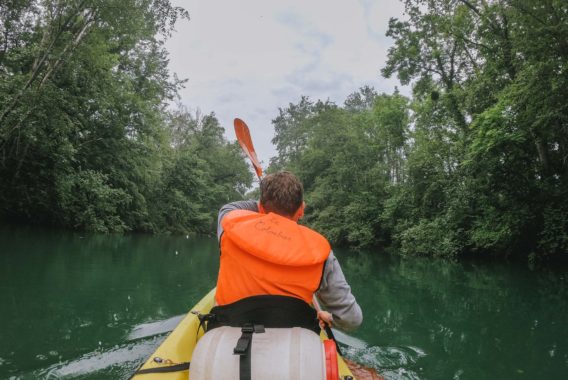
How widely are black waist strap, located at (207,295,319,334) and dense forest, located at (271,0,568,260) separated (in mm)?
8693

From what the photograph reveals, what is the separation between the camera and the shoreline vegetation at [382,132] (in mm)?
10734

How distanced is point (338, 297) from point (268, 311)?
394 millimetres

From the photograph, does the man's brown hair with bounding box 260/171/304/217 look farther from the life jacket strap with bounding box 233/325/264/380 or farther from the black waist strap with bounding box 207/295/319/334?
the life jacket strap with bounding box 233/325/264/380

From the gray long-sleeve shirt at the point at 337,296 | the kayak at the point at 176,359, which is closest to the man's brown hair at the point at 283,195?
the gray long-sleeve shirt at the point at 337,296

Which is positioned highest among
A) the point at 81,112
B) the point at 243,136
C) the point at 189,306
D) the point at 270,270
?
the point at 81,112

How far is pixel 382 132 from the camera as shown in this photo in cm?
2142

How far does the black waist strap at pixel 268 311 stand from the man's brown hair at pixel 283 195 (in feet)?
1.38

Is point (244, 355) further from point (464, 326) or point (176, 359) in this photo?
point (464, 326)

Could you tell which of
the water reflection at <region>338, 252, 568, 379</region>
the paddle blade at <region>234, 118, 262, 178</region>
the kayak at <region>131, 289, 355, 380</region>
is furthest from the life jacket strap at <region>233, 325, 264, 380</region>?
the paddle blade at <region>234, 118, 262, 178</region>

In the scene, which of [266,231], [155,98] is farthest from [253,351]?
[155,98]

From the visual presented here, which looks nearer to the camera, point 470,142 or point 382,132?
point 470,142

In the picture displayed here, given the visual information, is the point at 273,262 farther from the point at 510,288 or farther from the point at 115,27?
the point at 115,27

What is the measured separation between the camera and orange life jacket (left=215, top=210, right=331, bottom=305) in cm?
168

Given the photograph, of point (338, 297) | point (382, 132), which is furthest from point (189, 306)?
point (382, 132)
